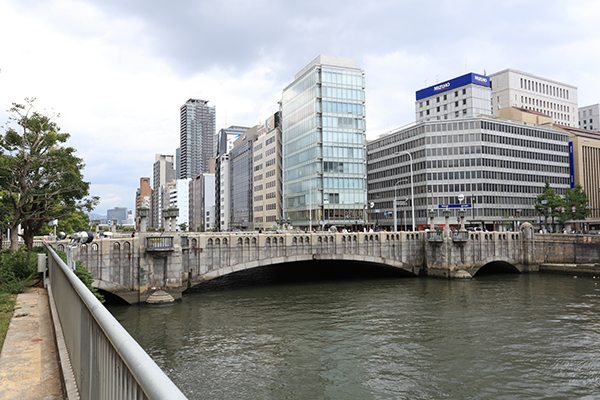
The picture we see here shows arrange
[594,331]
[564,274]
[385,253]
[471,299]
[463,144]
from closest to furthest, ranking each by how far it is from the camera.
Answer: [594,331]
[471,299]
[385,253]
[564,274]
[463,144]

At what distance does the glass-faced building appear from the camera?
95.4 metres

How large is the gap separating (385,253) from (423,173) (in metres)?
61.9

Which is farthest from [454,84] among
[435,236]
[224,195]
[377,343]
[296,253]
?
[377,343]

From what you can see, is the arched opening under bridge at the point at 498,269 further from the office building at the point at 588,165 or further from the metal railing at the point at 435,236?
the office building at the point at 588,165

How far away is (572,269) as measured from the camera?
56.7 meters

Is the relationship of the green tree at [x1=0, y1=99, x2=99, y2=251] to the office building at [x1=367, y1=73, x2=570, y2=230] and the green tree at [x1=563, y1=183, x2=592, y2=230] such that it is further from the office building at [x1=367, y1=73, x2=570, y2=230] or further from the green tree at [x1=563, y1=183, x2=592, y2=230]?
the green tree at [x1=563, y1=183, x2=592, y2=230]

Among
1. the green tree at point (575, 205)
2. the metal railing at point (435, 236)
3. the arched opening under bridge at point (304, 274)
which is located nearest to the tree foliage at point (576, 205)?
the green tree at point (575, 205)

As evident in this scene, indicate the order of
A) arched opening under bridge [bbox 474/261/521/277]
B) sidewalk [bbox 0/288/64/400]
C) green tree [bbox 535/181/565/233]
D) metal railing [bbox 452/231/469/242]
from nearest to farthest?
sidewalk [bbox 0/288/64/400], metal railing [bbox 452/231/469/242], arched opening under bridge [bbox 474/261/521/277], green tree [bbox 535/181/565/233]

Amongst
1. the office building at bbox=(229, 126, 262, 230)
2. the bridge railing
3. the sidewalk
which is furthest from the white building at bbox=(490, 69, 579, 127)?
the bridge railing

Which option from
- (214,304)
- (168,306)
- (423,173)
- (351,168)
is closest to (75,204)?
(168,306)

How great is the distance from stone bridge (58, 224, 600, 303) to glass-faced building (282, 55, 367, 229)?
129 ft

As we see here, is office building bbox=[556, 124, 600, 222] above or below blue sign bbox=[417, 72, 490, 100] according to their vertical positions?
below

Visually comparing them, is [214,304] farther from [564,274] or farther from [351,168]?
[351,168]

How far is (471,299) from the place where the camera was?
38.9 m
